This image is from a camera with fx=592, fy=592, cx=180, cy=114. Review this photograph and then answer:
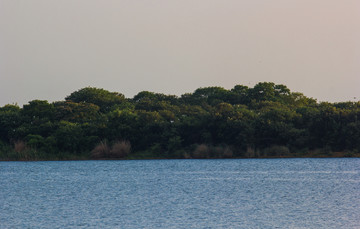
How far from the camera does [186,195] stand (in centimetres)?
3850

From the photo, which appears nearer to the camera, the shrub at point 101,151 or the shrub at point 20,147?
the shrub at point 101,151

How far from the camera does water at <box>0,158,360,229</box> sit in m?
28.0

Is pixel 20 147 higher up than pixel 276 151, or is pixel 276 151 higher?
pixel 20 147

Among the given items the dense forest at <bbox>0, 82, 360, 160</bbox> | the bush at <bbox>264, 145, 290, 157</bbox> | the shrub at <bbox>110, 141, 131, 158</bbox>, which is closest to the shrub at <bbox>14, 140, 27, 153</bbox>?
the dense forest at <bbox>0, 82, 360, 160</bbox>

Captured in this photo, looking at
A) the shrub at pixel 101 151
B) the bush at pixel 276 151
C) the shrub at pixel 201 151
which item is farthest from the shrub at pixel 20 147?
the bush at pixel 276 151

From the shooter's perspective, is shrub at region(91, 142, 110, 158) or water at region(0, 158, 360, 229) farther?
shrub at region(91, 142, 110, 158)

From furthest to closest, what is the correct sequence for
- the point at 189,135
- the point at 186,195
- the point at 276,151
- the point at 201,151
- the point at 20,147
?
the point at 189,135, the point at 20,147, the point at 201,151, the point at 276,151, the point at 186,195

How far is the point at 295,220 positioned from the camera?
2747cm

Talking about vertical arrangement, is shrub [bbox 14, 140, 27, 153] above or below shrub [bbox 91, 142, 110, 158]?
above

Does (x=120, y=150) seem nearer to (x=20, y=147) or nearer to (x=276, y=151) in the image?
(x=20, y=147)

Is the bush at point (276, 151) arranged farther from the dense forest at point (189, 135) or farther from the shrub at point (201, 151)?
the shrub at point (201, 151)

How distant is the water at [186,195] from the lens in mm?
28031

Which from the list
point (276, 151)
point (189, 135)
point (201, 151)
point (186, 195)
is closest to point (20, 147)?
point (189, 135)

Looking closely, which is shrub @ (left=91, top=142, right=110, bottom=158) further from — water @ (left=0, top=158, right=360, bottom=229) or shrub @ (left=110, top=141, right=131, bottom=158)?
water @ (left=0, top=158, right=360, bottom=229)
